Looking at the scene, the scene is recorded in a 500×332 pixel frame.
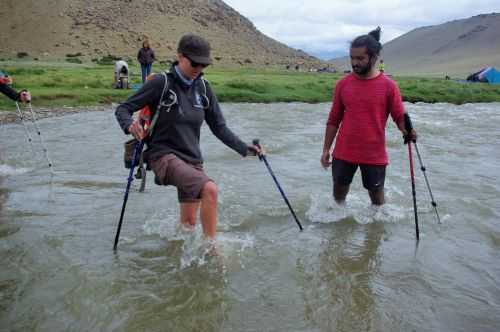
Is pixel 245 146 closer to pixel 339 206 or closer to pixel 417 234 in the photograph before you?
pixel 339 206

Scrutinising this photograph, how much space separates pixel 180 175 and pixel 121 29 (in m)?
97.7

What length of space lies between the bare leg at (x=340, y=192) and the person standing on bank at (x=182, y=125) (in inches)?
90.7

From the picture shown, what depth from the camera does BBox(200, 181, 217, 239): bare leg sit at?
206 inches

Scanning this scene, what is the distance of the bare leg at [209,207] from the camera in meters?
5.23

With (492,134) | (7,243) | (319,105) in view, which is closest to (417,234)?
(7,243)

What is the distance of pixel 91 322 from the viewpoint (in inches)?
170

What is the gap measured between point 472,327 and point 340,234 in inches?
98.6

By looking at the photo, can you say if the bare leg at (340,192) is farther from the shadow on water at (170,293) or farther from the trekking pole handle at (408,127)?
the shadow on water at (170,293)

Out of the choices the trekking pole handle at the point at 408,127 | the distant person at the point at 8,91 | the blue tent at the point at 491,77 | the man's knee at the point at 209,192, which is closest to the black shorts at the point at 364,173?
the trekking pole handle at the point at 408,127

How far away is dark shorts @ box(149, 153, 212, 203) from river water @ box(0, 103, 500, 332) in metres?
0.76

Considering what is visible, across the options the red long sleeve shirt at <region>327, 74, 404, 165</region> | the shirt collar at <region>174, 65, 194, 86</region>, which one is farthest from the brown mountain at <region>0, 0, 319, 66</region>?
the shirt collar at <region>174, 65, 194, 86</region>

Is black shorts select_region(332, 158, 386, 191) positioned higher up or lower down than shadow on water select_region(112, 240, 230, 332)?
higher up

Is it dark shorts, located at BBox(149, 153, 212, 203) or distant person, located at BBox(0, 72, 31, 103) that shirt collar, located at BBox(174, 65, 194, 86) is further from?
distant person, located at BBox(0, 72, 31, 103)

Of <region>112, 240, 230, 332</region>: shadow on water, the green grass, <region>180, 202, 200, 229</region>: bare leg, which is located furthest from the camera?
the green grass
